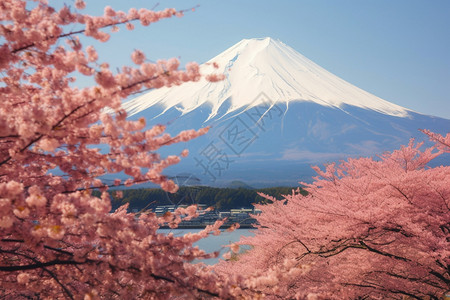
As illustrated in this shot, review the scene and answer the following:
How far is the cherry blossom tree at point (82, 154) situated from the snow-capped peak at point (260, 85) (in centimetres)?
9680

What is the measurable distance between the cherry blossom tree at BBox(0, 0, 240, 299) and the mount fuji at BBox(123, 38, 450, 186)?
94.3 m

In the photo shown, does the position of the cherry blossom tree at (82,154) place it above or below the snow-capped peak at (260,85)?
below

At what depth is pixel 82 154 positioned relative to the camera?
2436mm

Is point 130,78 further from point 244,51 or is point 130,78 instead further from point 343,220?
point 244,51

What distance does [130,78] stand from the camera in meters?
1.96

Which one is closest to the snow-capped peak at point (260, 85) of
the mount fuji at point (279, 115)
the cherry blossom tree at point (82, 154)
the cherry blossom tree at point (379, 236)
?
the mount fuji at point (279, 115)

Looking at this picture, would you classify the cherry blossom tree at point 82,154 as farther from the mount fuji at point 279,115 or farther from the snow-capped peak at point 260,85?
the snow-capped peak at point 260,85

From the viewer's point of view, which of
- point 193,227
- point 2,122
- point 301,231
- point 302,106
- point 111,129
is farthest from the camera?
point 302,106

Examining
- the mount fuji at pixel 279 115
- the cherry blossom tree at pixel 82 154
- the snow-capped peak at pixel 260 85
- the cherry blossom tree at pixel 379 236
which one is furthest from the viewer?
the mount fuji at pixel 279 115

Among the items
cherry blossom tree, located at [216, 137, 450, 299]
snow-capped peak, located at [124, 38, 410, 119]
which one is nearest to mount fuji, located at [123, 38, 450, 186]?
snow-capped peak, located at [124, 38, 410, 119]

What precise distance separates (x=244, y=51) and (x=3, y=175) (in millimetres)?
118941

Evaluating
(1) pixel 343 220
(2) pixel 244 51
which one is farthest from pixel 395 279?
(2) pixel 244 51

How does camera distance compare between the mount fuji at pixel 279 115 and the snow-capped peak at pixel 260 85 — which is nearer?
the snow-capped peak at pixel 260 85

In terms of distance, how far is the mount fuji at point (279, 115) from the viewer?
340ft
